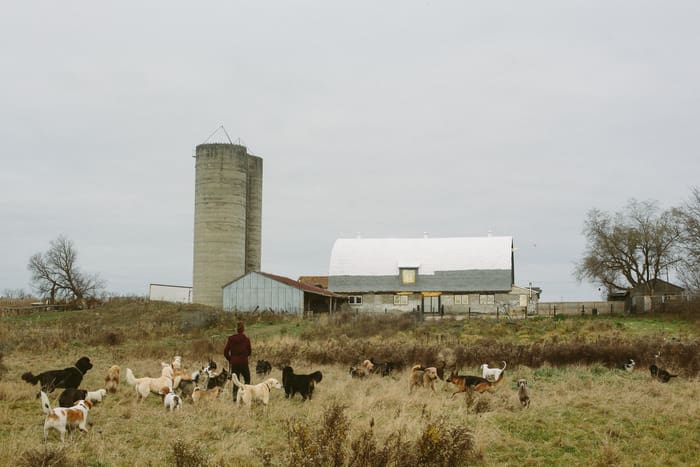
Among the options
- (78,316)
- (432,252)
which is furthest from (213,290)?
(432,252)

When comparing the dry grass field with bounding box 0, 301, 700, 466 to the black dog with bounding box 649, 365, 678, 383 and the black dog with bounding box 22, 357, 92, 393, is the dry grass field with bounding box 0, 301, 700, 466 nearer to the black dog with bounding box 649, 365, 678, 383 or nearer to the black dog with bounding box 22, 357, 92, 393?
the black dog with bounding box 649, 365, 678, 383

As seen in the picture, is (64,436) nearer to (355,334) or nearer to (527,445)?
(527,445)

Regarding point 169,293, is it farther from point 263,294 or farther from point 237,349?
point 237,349

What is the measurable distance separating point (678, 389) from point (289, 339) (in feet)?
54.1

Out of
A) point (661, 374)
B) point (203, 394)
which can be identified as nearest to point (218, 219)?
point (203, 394)

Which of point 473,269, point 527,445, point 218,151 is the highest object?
point 218,151

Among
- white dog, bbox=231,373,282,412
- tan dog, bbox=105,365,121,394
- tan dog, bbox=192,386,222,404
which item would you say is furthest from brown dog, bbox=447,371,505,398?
tan dog, bbox=105,365,121,394

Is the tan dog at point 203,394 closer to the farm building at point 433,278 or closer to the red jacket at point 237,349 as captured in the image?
the red jacket at point 237,349

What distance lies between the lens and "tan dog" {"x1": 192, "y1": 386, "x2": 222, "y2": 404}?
42.3ft

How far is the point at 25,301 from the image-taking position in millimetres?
58625

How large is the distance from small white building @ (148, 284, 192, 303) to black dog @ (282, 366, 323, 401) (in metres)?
44.3

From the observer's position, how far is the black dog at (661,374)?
16.1m

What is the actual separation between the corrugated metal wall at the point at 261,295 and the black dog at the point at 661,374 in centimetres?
3078

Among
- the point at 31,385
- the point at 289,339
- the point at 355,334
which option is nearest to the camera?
the point at 31,385
